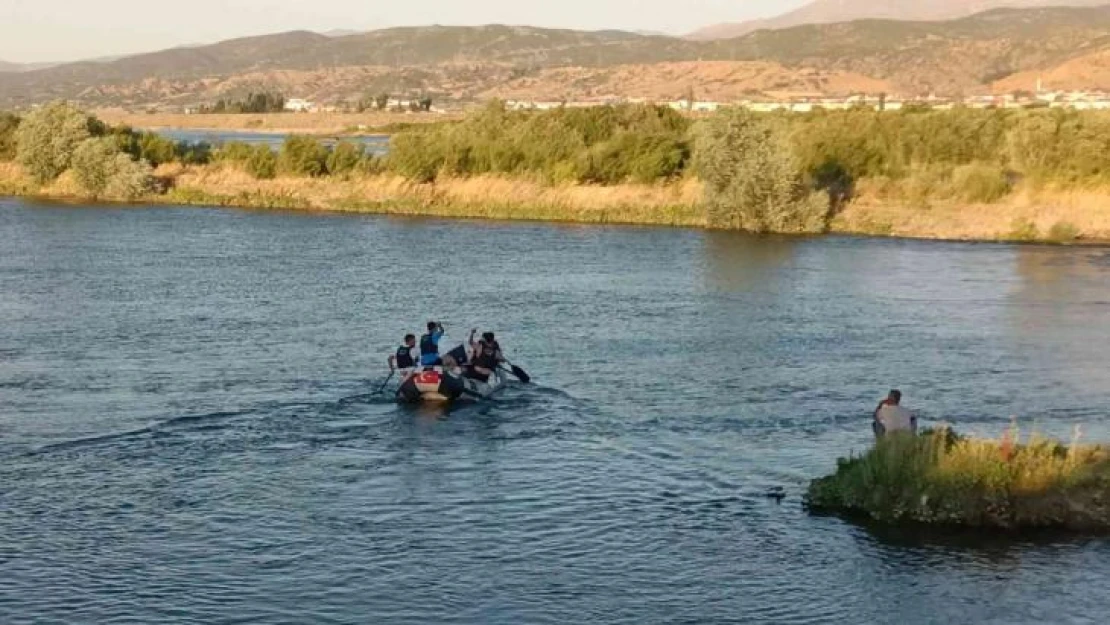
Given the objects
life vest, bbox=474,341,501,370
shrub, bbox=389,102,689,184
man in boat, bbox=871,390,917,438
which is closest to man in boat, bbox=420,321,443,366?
life vest, bbox=474,341,501,370

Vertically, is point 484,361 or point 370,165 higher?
point 370,165

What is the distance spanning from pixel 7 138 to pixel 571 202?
42015 millimetres

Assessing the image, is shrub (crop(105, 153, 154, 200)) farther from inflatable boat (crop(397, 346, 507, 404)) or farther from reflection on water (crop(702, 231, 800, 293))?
inflatable boat (crop(397, 346, 507, 404))

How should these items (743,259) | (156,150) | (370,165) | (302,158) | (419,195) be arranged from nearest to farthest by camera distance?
1. (743,259)
2. (419,195)
3. (370,165)
4. (302,158)
5. (156,150)

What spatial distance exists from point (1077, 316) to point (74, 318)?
3061 cm

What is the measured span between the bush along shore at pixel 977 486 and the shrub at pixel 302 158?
Result: 230 feet

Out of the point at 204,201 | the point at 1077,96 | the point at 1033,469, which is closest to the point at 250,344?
the point at 1033,469

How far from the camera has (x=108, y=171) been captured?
91.4 m

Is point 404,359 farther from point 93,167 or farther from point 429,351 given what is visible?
point 93,167

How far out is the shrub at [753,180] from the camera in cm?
7312

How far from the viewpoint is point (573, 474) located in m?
28.7

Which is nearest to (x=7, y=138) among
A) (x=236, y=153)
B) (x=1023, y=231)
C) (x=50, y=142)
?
(x=50, y=142)

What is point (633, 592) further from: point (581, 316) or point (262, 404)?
point (581, 316)

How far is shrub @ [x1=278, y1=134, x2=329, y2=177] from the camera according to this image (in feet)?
304
